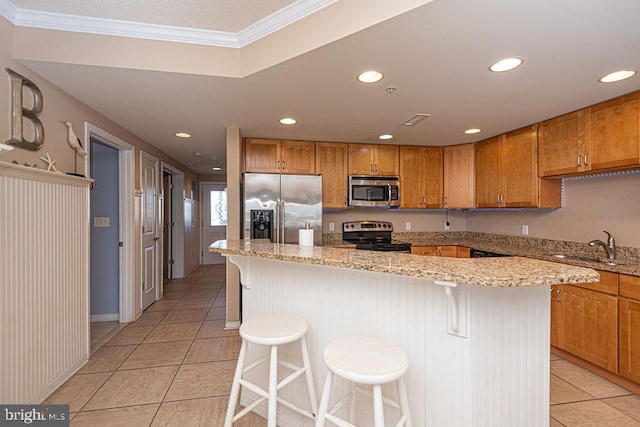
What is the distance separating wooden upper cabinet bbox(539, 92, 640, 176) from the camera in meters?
2.39

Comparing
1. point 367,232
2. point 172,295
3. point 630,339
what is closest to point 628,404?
point 630,339

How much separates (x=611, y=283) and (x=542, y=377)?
1558 mm

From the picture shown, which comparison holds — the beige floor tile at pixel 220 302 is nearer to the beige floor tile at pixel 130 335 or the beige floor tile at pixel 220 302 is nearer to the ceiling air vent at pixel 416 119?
the beige floor tile at pixel 130 335

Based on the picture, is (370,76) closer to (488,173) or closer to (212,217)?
(488,173)

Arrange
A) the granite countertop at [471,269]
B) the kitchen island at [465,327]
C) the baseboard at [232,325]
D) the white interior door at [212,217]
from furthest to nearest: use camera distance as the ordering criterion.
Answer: the white interior door at [212,217] < the baseboard at [232,325] < the kitchen island at [465,327] < the granite countertop at [471,269]

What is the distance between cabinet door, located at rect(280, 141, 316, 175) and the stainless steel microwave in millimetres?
586

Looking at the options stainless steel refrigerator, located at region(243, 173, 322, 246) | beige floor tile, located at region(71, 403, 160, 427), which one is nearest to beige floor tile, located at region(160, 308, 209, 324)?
stainless steel refrigerator, located at region(243, 173, 322, 246)

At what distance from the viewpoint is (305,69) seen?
1.99 m

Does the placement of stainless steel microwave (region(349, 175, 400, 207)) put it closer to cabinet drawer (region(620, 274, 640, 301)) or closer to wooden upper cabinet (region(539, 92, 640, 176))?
wooden upper cabinet (region(539, 92, 640, 176))

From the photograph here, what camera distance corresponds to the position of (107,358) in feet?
8.89

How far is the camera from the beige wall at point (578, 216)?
266 centimetres

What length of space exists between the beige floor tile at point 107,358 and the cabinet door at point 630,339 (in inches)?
156

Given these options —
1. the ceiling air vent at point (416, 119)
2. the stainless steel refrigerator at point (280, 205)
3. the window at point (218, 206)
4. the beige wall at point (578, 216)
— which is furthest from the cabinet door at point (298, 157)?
the window at point (218, 206)

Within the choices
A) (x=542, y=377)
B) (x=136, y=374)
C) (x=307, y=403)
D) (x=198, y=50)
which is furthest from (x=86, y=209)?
(x=542, y=377)
